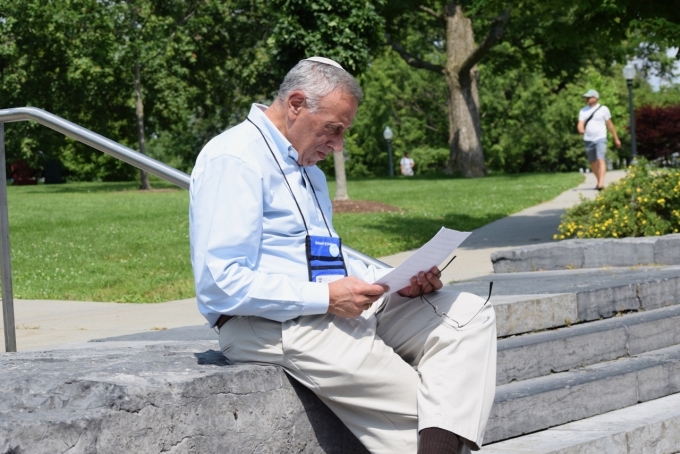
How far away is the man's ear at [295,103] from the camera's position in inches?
131

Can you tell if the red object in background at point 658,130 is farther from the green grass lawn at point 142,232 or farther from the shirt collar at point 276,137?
the shirt collar at point 276,137

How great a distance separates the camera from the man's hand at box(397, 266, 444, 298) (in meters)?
3.44

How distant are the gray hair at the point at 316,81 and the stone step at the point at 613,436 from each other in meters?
1.63

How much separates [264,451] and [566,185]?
2049 cm

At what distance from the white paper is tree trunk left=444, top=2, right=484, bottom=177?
27822mm

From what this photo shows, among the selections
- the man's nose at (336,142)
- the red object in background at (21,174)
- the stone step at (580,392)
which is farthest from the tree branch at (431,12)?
the man's nose at (336,142)

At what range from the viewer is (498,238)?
38.8 ft

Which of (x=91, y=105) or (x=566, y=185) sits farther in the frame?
(x=91, y=105)

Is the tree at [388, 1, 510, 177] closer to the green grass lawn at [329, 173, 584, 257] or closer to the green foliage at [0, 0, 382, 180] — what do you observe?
the green foliage at [0, 0, 382, 180]

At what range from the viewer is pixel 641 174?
8.80 metres

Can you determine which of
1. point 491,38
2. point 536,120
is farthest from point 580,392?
point 536,120

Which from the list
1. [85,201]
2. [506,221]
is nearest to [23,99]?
[85,201]

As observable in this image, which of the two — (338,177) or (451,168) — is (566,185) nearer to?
(338,177)

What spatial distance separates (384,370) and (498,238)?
8810 millimetres
